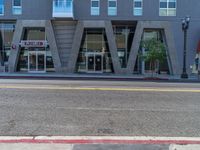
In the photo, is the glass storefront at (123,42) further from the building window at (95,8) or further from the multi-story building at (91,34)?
the building window at (95,8)

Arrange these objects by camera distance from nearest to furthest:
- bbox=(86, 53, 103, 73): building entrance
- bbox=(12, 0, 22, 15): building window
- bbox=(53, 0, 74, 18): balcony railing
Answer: bbox=(53, 0, 74, 18): balcony railing < bbox=(12, 0, 22, 15): building window < bbox=(86, 53, 103, 73): building entrance

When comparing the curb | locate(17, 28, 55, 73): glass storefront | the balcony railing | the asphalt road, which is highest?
the balcony railing

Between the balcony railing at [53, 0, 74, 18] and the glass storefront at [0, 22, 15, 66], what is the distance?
6136 millimetres

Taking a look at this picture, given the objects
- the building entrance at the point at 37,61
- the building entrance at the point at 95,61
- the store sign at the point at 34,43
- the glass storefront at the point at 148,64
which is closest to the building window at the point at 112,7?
the glass storefront at the point at 148,64

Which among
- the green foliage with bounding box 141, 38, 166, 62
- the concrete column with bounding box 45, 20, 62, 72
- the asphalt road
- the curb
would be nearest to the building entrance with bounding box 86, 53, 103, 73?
the concrete column with bounding box 45, 20, 62, 72

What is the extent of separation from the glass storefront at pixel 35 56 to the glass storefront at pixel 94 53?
391 cm

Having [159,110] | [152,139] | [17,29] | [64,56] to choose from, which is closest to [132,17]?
[64,56]

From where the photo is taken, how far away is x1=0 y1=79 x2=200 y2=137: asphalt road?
7.91 m

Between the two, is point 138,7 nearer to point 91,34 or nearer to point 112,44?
point 112,44

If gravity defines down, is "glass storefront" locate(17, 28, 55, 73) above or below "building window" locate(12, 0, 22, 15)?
below

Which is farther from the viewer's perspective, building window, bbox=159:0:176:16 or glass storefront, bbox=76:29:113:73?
glass storefront, bbox=76:29:113:73

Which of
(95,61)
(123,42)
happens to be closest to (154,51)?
(123,42)

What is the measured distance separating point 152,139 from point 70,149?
1.91 meters

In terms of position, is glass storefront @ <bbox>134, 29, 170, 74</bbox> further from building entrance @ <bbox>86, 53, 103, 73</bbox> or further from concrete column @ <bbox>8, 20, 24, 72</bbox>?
concrete column @ <bbox>8, 20, 24, 72</bbox>
